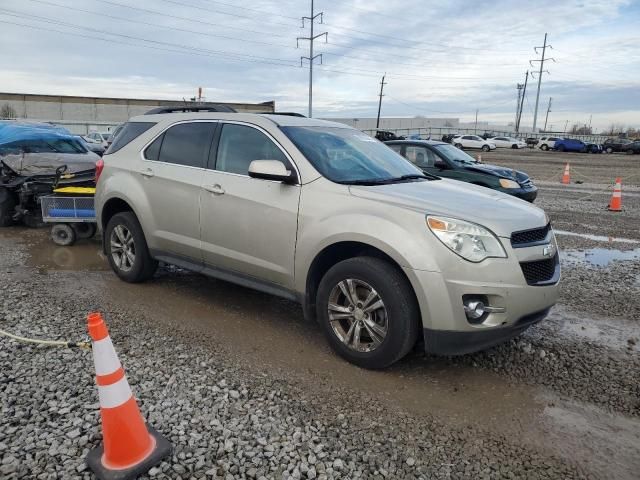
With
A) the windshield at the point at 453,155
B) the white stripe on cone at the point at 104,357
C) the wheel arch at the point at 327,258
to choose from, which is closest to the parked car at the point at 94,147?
the windshield at the point at 453,155

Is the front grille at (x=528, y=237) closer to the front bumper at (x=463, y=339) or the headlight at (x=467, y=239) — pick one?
the headlight at (x=467, y=239)

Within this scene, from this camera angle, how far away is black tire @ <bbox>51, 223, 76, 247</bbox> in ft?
26.1

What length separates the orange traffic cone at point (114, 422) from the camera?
2541mm

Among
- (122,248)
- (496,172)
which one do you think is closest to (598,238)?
(496,172)

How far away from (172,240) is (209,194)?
73cm

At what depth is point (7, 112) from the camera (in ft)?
206

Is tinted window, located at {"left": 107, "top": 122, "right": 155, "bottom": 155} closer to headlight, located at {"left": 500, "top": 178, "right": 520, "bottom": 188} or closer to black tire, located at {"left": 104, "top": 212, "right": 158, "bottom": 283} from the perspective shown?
black tire, located at {"left": 104, "top": 212, "right": 158, "bottom": 283}

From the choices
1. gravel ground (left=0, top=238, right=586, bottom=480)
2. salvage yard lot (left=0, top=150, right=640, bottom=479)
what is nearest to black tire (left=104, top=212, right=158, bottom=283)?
salvage yard lot (left=0, top=150, right=640, bottom=479)

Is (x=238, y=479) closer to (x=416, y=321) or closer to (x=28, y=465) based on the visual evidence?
(x=28, y=465)

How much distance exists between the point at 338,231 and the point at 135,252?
2817 mm

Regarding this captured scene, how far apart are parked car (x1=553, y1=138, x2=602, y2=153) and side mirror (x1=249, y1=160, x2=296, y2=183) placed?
1968 inches

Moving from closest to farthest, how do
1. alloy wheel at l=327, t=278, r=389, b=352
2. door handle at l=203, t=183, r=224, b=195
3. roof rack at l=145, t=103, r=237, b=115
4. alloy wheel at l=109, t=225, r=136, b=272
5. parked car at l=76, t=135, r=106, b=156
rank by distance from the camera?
alloy wheel at l=327, t=278, r=389, b=352 → door handle at l=203, t=183, r=224, b=195 → roof rack at l=145, t=103, r=237, b=115 → alloy wheel at l=109, t=225, r=136, b=272 → parked car at l=76, t=135, r=106, b=156

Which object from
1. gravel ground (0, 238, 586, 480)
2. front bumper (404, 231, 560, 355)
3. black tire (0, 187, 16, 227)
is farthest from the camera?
black tire (0, 187, 16, 227)

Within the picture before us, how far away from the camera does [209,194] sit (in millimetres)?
4707
